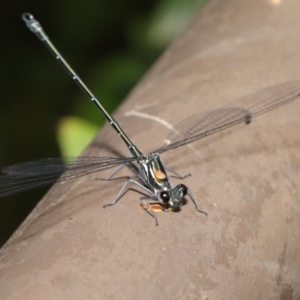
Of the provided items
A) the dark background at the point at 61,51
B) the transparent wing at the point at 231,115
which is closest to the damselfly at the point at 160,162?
the transparent wing at the point at 231,115

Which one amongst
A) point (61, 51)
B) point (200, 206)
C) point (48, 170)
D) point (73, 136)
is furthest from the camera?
point (61, 51)

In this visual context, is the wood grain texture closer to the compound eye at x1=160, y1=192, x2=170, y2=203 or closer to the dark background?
the compound eye at x1=160, y1=192, x2=170, y2=203

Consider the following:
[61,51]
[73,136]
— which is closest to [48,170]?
[73,136]

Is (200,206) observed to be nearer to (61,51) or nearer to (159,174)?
(159,174)

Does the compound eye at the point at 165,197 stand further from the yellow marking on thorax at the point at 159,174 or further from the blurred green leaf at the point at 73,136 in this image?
the blurred green leaf at the point at 73,136

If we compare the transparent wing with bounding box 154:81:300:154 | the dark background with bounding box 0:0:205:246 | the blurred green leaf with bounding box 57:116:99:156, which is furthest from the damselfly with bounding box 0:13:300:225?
the dark background with bounding box 0:0:205:246
